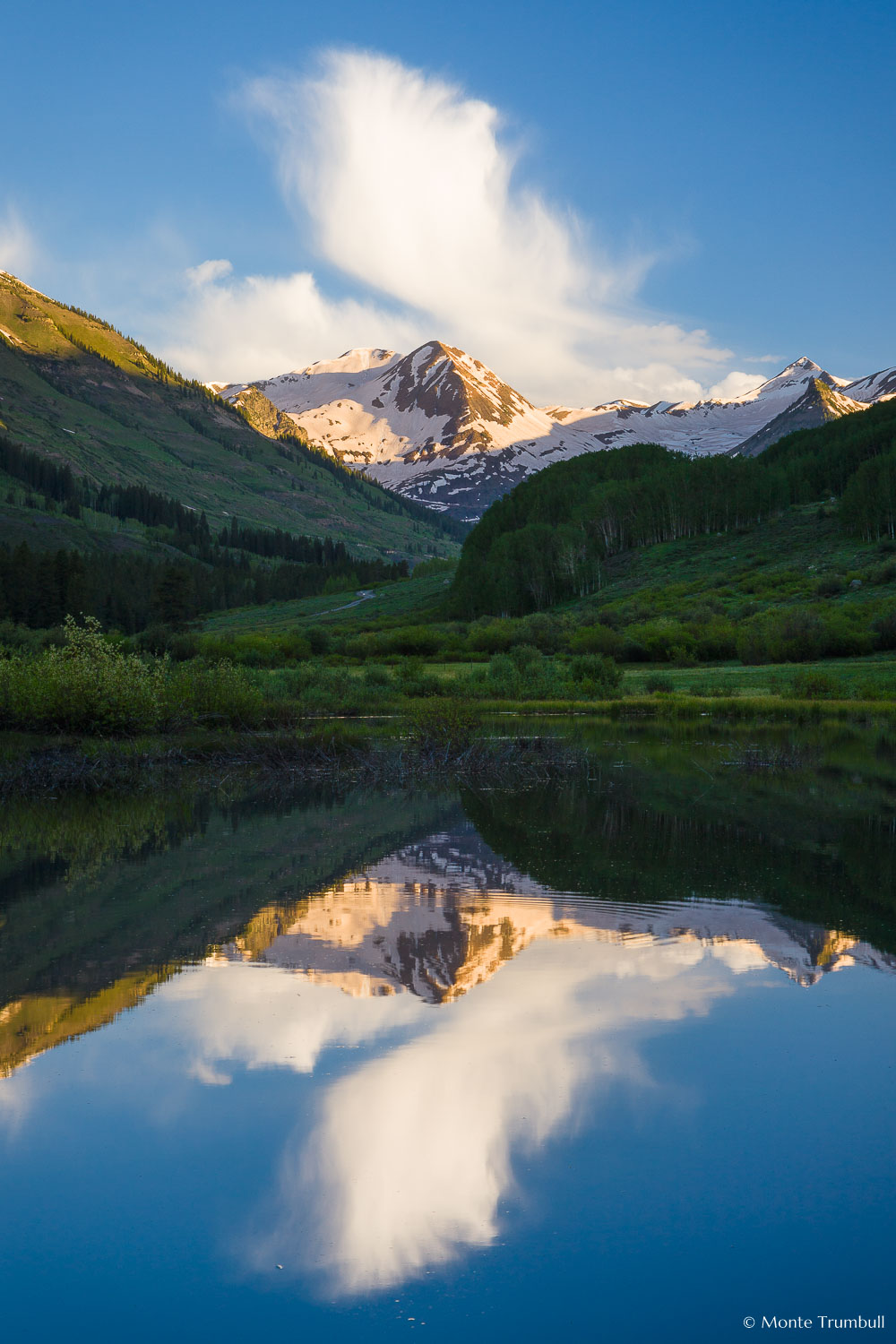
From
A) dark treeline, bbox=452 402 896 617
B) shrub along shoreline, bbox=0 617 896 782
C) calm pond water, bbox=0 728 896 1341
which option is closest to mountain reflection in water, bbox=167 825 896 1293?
calm pond water, bbox=0 728 896 1341

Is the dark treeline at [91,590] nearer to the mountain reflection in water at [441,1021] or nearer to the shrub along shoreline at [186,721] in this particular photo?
the shrub along shoreline at [186,721]

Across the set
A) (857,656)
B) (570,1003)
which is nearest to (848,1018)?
(570,1003)

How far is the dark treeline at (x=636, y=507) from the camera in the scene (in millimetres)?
124500

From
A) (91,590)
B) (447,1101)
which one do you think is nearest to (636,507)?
(91,590)

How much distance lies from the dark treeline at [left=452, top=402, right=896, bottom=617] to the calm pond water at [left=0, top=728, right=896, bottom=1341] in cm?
10516

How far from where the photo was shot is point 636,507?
13712 cm

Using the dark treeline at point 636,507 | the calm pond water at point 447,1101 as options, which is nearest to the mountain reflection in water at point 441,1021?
the calm pond water at point 447,1101

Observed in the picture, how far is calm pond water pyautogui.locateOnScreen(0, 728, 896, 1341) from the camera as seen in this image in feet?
17.8

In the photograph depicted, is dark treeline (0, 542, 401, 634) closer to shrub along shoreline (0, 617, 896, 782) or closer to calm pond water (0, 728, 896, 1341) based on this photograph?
shrub along shoreline (0, 617, 896, 782)

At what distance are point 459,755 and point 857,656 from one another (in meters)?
42.4

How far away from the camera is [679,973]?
429 inches

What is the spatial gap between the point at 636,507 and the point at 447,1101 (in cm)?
13493

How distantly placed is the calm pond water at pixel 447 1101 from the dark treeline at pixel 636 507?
105 meters

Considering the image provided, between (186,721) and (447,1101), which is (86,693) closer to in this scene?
(186,721)
